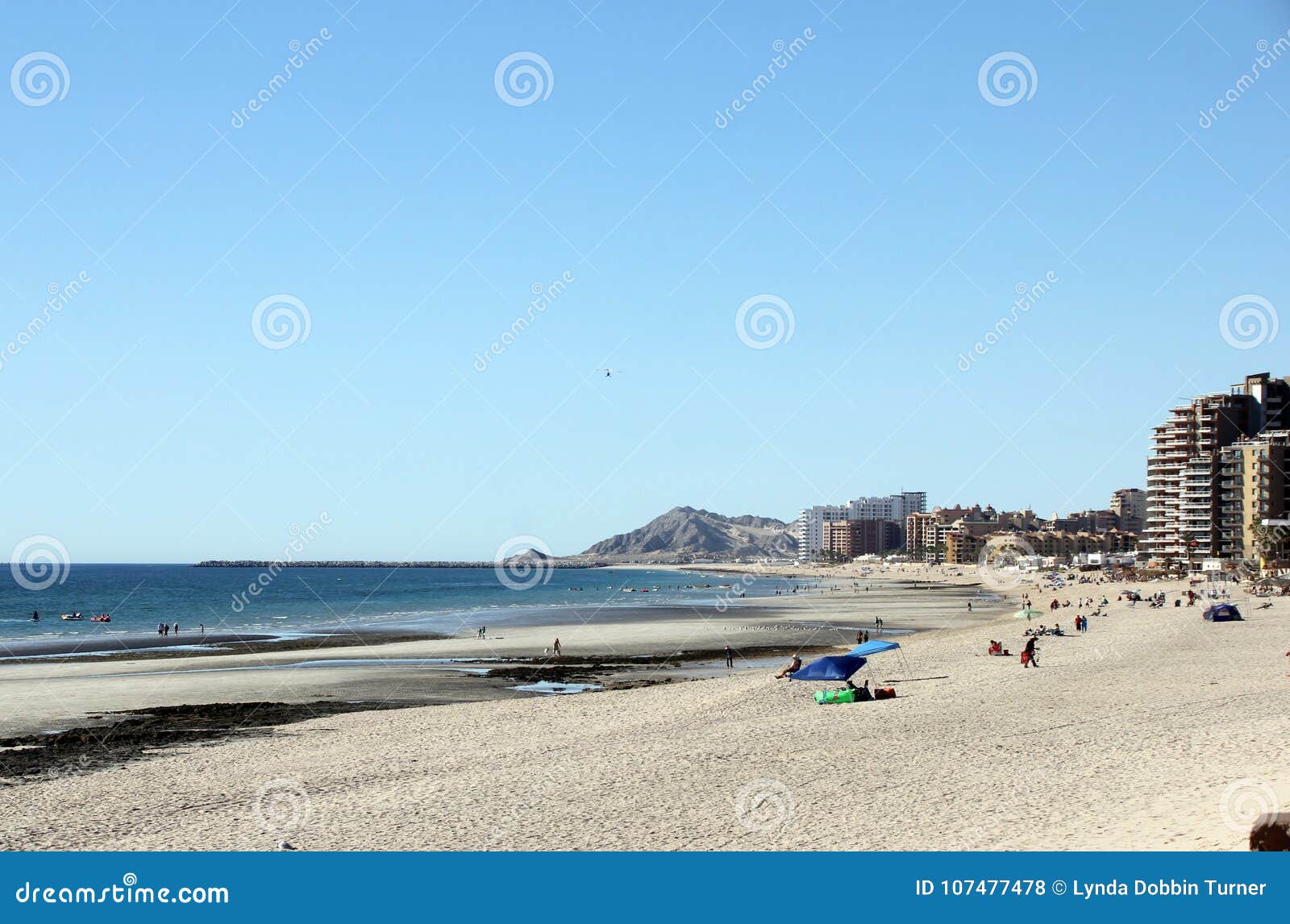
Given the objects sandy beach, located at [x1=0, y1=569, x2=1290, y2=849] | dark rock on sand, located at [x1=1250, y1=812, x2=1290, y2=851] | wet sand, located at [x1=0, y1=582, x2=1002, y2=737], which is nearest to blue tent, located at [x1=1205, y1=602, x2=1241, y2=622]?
sandy beach, located at [x1=0, y1=569, x2=1290, y2=849]

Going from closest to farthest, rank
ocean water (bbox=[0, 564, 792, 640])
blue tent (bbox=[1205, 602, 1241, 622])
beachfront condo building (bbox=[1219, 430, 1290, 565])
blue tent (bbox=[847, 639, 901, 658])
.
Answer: blue tent (bbox=[847, 639, 901, 658]) < blue tent (bbox=[1205, 602, 1241, 622]) < ocean water (bbox=[0, 564, 792, 640]) < beachfront condo building (bbox=[1219, 430, 1290, 565])

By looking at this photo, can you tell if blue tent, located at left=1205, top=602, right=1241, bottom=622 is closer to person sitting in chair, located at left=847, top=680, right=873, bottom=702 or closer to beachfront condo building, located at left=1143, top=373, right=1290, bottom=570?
person sitting in chair, located at left=847, top=680, right=873, bottom=702

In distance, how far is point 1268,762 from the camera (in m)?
17.2

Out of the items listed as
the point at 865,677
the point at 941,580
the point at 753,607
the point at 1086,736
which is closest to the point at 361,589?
the point at 753,607

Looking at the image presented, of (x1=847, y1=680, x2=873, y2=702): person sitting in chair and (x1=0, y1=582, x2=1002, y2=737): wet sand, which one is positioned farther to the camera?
(x1=0, y1=582, x2=1002, y2=737): wet sand

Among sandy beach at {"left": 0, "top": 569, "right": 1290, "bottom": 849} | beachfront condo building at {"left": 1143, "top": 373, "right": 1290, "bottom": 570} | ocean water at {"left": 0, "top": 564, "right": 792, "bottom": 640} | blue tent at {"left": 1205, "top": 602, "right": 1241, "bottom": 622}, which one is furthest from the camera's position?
beachfront condo building at {"left": 1143, "top": 373, "right": 1290, "bottom": 570}

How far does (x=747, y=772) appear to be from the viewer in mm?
19547

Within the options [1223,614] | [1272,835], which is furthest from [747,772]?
[1223,614]

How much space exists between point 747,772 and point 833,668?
34.5 ft

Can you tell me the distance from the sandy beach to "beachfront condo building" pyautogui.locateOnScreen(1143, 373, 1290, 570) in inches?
3861

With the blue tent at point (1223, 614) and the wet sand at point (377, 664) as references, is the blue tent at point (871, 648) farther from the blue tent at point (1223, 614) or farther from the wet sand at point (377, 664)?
the blue tent at point (1223, 614)

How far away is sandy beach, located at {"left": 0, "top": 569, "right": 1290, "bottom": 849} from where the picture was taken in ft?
49.4

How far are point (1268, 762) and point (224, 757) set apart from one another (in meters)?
21.1
